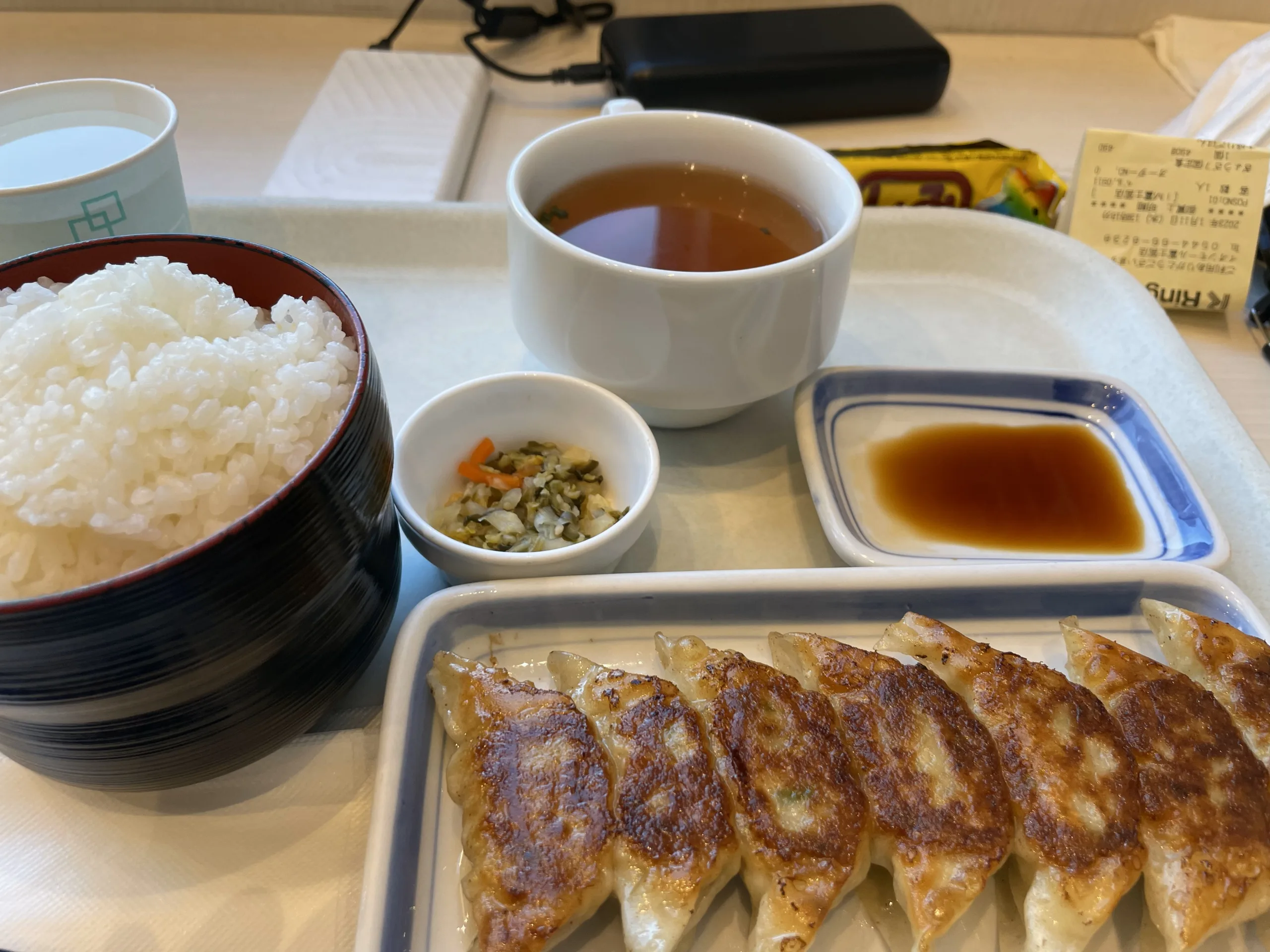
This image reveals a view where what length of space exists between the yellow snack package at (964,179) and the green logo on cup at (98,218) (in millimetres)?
1472

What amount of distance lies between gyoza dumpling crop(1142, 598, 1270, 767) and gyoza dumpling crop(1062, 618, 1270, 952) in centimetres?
2

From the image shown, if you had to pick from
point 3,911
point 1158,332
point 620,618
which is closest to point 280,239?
point 620,618

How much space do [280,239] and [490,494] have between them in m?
0.92

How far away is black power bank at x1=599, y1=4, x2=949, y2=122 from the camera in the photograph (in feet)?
7.46

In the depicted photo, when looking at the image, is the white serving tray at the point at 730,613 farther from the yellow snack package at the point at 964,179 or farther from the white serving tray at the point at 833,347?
the yellow snack package at the point at 964,179

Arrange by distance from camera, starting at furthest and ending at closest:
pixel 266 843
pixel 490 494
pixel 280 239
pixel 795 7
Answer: pixel 795 7 < pixel 280 239 < pixel 490 494 < pixel 266 843

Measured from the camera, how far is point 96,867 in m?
0.91

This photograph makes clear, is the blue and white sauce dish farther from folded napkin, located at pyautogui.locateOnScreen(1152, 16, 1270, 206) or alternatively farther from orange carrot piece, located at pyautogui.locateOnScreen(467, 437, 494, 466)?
folded napkin, located at pyautogui.locateOnScreen(1152, 16, 1270, 206)

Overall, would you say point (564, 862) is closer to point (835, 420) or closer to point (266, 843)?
point (266, 843)

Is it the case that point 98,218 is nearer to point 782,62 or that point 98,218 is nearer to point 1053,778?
point 1053,778

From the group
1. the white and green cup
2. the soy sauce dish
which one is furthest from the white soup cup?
the white and green cup

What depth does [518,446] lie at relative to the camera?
135 centimetres

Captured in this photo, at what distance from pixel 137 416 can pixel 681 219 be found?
963 mm

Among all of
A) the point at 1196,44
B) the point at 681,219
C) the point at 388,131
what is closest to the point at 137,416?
the point at 681,219
